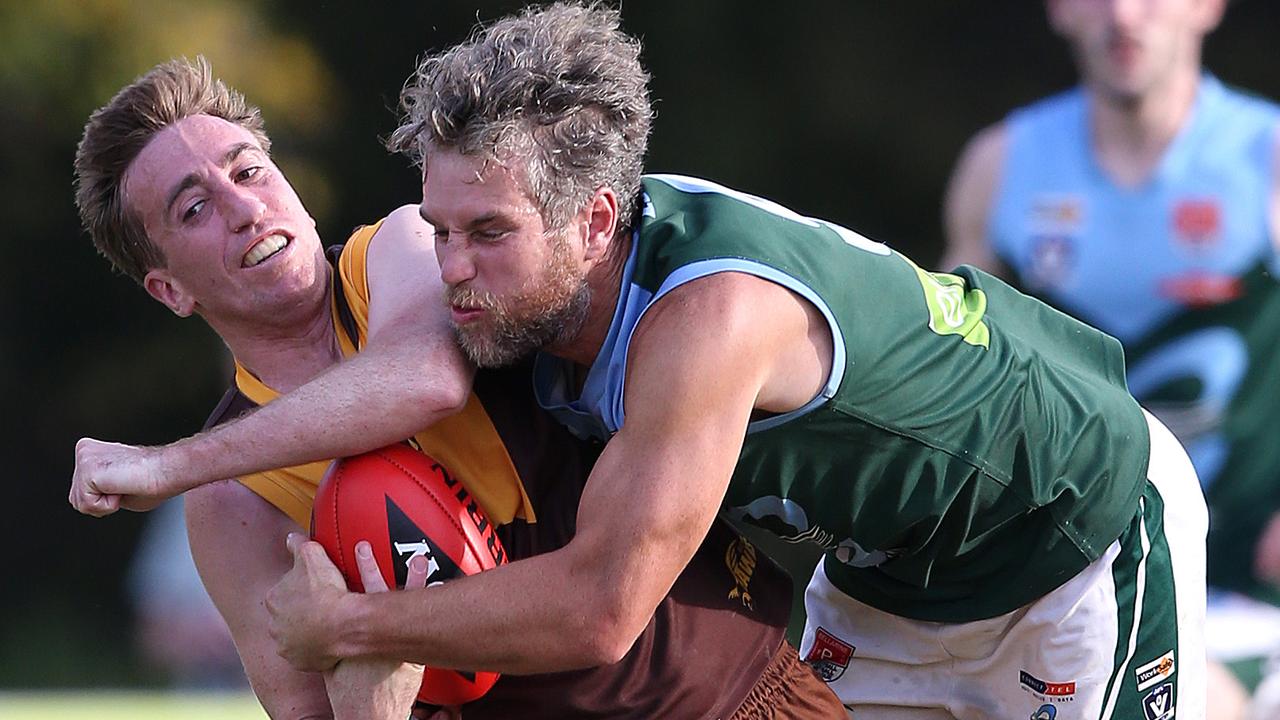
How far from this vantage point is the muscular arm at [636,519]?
7.67ft

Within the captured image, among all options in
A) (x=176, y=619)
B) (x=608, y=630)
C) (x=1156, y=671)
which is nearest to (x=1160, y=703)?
(x=1156, y=671)

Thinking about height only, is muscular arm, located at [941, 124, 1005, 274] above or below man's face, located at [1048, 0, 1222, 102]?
below

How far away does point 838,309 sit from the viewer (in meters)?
→ 2.54

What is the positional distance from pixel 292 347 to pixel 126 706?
387cm

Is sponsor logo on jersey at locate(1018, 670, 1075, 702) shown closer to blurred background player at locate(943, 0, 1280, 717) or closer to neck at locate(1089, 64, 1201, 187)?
blurred background player at locate(943, 0, 1280, 717)

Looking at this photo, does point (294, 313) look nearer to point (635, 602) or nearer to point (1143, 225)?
point (635, 602)

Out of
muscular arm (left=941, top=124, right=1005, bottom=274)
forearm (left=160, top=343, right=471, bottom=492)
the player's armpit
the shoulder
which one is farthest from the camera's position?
muscular arm (left=941, top=124, right=1005, bottom=274)

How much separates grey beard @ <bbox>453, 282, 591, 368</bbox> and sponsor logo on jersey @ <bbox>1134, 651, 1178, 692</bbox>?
1.27 metres

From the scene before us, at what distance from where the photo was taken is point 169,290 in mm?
3078

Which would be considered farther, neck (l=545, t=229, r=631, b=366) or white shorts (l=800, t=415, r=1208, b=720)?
white shorts (l=800, t=415, r=1208, b=720)

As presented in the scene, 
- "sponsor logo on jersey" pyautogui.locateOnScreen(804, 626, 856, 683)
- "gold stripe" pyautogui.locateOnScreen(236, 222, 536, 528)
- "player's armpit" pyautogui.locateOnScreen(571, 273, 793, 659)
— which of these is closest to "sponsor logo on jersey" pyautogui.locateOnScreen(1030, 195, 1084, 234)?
"sponsor logo on jersey" pyautogui.locateOnScreen(804, 626, 856, 683)

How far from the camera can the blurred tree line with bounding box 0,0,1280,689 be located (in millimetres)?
5891

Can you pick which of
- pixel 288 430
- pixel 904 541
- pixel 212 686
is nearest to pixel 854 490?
pixel 904 541

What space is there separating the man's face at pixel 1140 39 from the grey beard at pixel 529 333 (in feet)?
11.2
